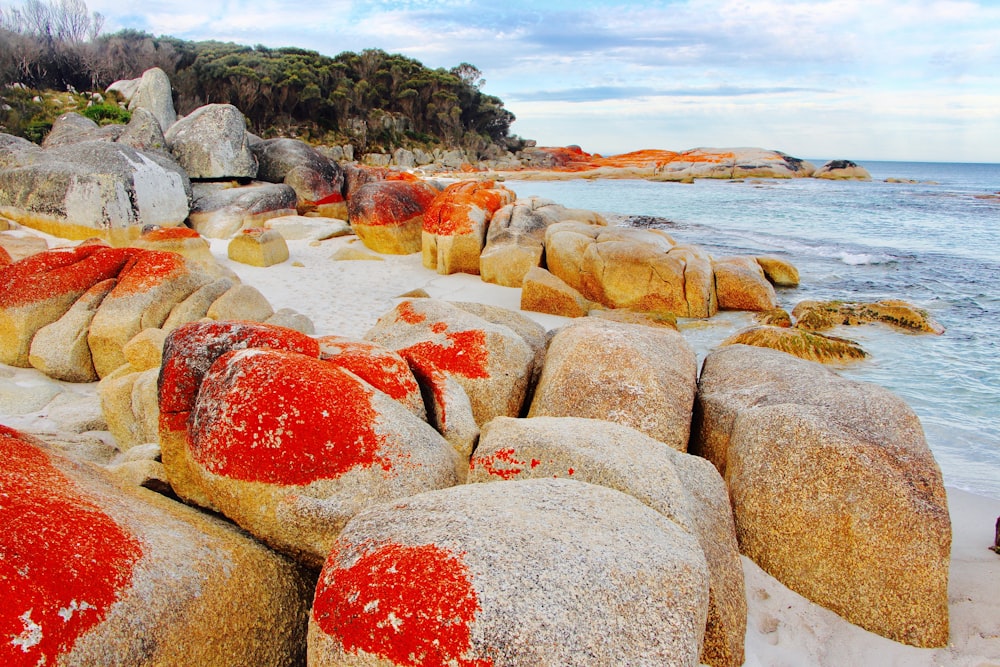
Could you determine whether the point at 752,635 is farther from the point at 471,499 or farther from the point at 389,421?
the point at 389,421

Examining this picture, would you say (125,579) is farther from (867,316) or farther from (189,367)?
(867,316)

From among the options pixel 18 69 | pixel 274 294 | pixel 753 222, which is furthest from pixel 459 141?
pixel 274 294

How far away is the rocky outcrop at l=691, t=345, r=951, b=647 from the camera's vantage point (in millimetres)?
3479

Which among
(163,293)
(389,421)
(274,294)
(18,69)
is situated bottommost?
(274,294)

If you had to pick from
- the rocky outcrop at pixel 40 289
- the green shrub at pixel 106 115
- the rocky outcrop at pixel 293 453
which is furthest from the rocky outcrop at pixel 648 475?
the green shrub at pixel 106 115

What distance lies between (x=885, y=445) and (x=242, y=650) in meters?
3.65

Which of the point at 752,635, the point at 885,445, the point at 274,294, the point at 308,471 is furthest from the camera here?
the point at 274,294

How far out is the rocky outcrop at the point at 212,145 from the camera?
1647 centimetres

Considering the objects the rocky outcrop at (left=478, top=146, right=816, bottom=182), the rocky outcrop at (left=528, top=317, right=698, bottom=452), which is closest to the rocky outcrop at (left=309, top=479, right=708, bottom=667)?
the rocky outcrop at (left=528, top=317, right=698, bottom=452)

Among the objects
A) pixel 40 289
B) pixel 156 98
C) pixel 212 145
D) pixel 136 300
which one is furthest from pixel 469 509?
pixel 156 98

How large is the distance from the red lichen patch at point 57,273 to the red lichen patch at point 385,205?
711 cm

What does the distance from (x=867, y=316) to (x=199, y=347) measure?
10.9m

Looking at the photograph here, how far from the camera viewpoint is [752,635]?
3395 millimetres

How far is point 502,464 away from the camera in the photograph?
11.6 ft
